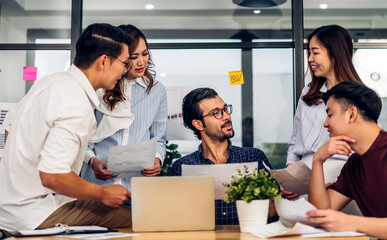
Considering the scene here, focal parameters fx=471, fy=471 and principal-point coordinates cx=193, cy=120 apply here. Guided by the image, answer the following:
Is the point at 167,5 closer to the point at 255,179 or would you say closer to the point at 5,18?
the point at 5,18

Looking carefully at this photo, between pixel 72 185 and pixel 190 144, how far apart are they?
227 centimetres

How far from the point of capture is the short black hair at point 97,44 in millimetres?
2039

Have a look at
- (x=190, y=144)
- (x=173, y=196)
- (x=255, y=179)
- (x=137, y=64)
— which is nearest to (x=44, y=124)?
(x=173, y=196)

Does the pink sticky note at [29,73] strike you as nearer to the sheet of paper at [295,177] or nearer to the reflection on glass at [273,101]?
the reflection on glass at [273,101]

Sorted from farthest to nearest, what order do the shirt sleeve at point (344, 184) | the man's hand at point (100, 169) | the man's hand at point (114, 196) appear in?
the man's hand at point (100, 169)
the shirt sleeve at point (344, 184)
the man's hand at point (114, 196)

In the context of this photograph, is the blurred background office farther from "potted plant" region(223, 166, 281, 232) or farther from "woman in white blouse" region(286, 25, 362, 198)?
"potted plant" region(223, 166, 281, 232)

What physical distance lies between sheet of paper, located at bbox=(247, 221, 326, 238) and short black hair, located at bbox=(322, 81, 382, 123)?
59 cm

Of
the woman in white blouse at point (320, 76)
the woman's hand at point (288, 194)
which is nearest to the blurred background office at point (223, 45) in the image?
the woman in white blouse at point (320, 76)

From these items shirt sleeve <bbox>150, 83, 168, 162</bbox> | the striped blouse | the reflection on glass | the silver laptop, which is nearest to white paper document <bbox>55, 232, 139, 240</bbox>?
the silver laptop

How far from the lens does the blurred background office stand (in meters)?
4.01

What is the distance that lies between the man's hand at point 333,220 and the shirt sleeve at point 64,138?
869 mm

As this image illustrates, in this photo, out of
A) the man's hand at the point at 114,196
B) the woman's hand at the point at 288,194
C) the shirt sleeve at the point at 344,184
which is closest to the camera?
the man's hand at the point at 114,196

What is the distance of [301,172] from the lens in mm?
2047

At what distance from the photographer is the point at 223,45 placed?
4078 millimetres
